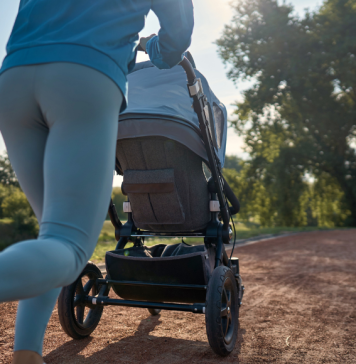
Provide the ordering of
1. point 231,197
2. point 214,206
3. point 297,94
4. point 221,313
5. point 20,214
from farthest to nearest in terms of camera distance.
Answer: point 20,214
point 297,94
point 231,197
point 214,206
point 221,313

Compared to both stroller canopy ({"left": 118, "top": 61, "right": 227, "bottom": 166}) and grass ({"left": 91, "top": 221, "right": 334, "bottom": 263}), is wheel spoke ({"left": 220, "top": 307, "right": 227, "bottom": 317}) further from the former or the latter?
grass ({"left": 91, "top": 221, "right": 334, "bottom": 263})

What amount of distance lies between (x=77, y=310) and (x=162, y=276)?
68cm

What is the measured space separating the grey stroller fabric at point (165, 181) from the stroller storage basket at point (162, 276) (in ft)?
1.15

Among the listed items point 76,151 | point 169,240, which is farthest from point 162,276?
point 169,240

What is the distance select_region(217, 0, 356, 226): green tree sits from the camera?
20.5 metres

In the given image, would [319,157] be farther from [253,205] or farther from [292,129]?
[253,205]

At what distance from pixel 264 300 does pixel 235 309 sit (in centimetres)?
129

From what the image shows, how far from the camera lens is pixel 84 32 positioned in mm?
1132

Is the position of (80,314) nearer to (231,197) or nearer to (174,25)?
(231,197)

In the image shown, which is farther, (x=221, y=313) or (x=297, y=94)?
(x=297, y=94)

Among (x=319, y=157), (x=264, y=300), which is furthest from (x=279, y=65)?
(x=264, y=300)

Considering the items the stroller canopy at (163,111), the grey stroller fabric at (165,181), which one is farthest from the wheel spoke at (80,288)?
the stroller canopy at (163,111)

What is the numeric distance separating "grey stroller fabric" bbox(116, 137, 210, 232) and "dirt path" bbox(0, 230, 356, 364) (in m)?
0.81

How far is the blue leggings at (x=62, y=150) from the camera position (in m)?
0.96
